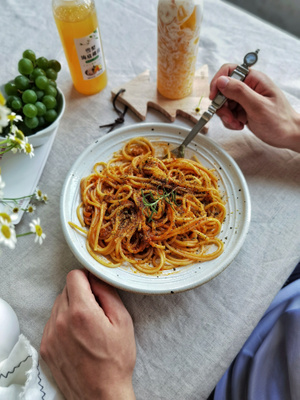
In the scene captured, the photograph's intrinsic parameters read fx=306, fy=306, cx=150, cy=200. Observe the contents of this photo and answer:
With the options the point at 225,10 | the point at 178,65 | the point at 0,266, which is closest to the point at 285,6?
the point at 225,10

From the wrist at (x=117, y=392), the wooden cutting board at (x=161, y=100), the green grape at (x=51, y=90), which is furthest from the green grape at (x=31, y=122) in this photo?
the wrist at (x=117, y=392)

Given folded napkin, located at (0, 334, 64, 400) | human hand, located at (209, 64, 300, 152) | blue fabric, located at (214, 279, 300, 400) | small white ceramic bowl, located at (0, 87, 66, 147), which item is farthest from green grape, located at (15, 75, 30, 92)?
blue fabric, located at (214, 279, 300, 400)

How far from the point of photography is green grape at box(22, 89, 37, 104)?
0.88m

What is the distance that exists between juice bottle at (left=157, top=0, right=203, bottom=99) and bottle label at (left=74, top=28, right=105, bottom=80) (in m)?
0.20

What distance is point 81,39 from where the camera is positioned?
0.95m

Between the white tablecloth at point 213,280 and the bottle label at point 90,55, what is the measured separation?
0.10 metres

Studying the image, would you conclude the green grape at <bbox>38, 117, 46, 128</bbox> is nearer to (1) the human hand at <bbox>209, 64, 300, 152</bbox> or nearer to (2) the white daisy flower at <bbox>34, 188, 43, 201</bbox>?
(2) the white daisy flower at <bbox>34, 188, 43, 201</bbox>

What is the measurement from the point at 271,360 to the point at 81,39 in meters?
1.07

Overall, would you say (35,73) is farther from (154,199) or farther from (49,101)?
(154,199)

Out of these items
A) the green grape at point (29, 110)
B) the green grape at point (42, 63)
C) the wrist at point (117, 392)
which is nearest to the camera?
the wrist at point (117, 392)

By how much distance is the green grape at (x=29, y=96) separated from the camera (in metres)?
0.88

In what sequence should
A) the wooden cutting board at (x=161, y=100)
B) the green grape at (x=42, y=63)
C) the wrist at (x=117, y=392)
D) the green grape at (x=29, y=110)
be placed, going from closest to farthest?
1. the wrist at (x=117, y=392)
2. the green grape at (x=29, y=110)
3. the green grape at (x=42, y=63)
4. the wooden cutting board at (x=161, y=100)

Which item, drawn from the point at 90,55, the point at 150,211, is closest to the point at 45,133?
the point at 90,55

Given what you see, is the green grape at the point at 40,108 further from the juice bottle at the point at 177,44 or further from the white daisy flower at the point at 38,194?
the juice bottle at the point at 177,44
